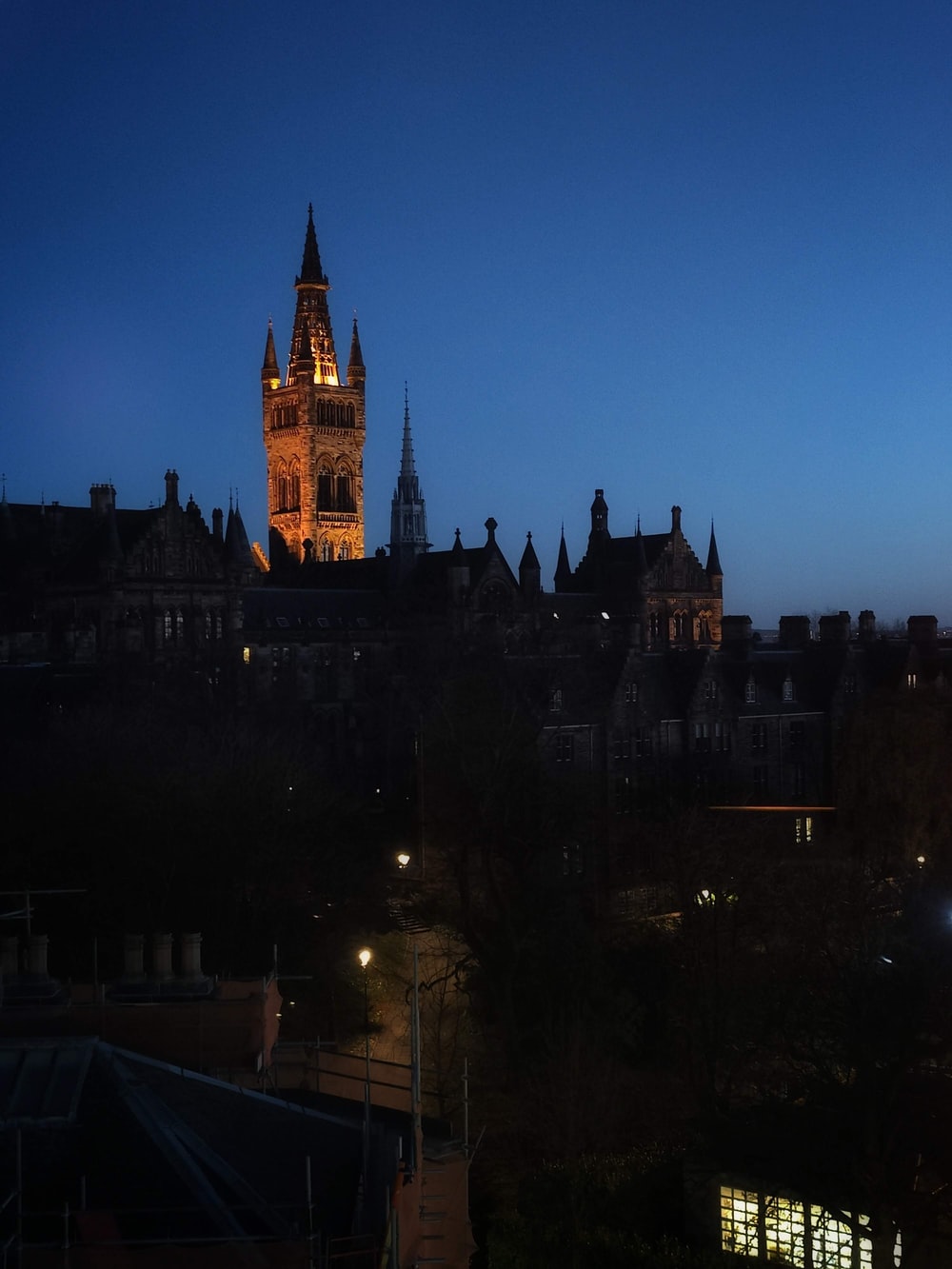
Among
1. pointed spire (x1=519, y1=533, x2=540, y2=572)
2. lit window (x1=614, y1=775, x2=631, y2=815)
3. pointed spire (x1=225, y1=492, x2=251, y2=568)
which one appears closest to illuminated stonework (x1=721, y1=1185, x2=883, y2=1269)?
lit window (x1=614, y1=775, x2=631, y2=815)

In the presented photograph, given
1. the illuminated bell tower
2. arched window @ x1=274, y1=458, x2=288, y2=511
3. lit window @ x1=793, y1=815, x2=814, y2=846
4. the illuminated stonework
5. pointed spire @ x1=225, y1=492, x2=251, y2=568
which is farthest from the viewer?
arched window @ x1=274, y1=458, x2=288, y2=511

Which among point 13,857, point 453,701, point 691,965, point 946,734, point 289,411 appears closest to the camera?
point 691,965

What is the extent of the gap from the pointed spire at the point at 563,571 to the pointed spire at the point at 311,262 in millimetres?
62754

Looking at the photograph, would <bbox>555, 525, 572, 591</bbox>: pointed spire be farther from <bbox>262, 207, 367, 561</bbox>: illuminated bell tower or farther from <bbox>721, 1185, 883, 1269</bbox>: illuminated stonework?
<bbox>721, 1185, 883, 1269</bbox>: illuminated stonework

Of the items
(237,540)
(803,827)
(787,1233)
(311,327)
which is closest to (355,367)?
(311,327)

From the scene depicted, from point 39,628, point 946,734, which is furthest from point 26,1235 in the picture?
point 39,628

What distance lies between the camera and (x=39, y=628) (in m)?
83.1

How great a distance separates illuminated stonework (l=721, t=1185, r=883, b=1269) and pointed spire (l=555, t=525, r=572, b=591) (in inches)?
3947

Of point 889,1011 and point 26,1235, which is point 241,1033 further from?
point 889,1011

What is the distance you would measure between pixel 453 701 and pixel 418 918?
10461mm

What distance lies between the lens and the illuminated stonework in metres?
23.5

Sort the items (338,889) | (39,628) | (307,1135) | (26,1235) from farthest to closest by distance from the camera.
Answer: (39,628) < (338,889) < (307,1135) < (26,1235)

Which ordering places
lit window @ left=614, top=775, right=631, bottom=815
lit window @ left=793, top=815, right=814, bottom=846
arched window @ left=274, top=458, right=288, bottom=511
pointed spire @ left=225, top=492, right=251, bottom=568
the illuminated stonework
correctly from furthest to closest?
arched window @ left=274, top=458, right=288, bottom=511, pointed spire @ left=225, top=492, right=251, bottom=568, lit window @ left=793, top=815, right=814, bottom=846, lit window @ left=614, top=775, right=631, bottom=815, the illuminated stonework

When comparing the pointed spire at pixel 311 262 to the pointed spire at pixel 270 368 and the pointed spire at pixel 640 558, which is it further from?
the pointed spire at pixel 640 558
